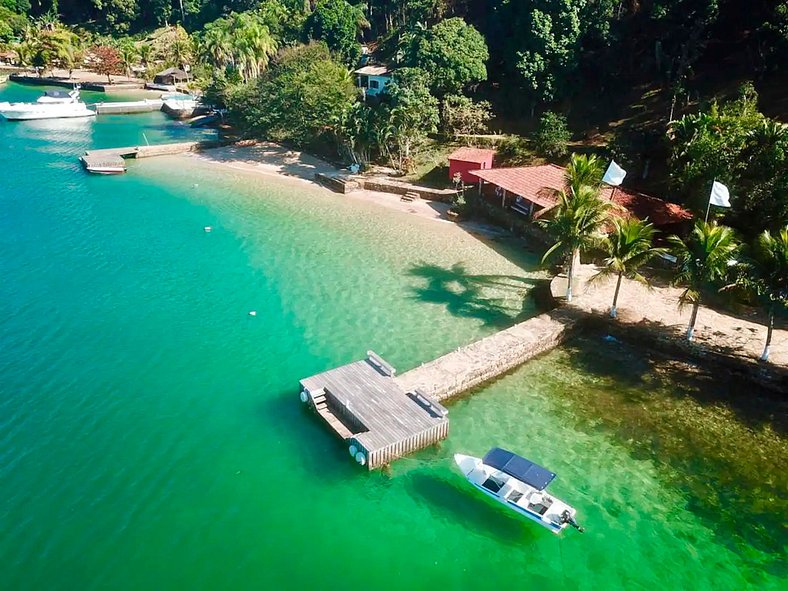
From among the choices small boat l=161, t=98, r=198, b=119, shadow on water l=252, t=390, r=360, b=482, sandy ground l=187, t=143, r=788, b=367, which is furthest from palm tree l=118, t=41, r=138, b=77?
shadow on water l=252, t=390, r=360, b=482

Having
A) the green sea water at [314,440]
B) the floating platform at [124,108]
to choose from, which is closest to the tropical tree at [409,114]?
the green sea water at [314,440]

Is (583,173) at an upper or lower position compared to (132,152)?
upper

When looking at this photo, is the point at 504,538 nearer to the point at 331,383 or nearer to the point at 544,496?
the point at 544,496

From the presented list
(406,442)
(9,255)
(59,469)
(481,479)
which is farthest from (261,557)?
(9,255)

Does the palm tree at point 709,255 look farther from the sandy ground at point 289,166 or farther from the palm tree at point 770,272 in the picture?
the sandy ground at point 289,166

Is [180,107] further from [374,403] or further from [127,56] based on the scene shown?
[374,403]

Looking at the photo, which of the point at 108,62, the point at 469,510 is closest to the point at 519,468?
the point at 469,510

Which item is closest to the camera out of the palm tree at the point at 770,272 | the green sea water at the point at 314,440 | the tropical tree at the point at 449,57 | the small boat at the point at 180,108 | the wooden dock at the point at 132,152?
the green sea water at the point at 314,440
